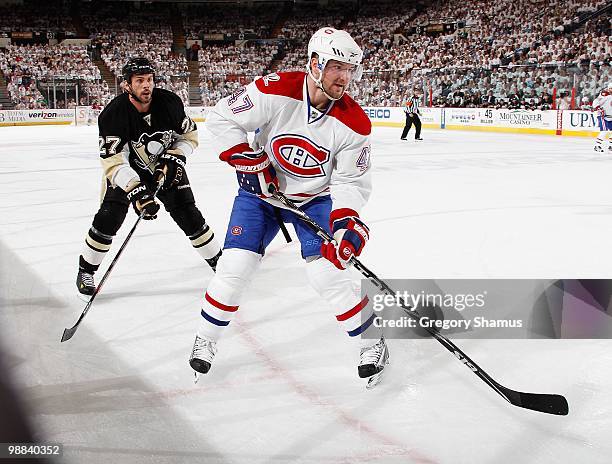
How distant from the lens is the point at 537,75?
1572 cm

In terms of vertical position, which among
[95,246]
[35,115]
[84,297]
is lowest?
[35,115]

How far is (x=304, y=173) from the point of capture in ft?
8.54

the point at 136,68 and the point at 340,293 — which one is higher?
the point at 136,68

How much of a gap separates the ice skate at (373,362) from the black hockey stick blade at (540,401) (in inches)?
17.8

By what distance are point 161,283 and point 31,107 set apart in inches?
776

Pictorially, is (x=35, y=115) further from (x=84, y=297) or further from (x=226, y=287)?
(x=226, y=287)

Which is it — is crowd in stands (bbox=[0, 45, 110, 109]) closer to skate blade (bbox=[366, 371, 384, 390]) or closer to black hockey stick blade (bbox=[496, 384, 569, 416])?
skate blade (bbox=[366, 371, 384, 390])

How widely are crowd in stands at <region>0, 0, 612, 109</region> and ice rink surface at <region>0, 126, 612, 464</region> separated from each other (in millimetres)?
11549

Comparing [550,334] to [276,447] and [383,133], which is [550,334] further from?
[383,133]

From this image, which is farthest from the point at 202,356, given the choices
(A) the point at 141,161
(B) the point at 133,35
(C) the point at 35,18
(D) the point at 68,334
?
(C) the point at 35,18

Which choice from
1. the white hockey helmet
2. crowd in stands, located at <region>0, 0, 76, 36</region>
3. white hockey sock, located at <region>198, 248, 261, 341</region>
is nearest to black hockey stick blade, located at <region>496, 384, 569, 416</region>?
white hockey sock, located at <region>198, 248, 261, 341</region>

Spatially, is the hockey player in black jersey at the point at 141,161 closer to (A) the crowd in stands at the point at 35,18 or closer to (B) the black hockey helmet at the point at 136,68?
Result: (B) the black hockey helmet at the point at 136,68

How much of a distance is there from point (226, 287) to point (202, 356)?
271 millimetres

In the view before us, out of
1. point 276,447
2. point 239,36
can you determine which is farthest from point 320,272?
point 239,36
